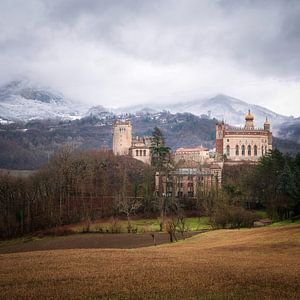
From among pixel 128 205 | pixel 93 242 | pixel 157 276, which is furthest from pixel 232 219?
pixel 157 276

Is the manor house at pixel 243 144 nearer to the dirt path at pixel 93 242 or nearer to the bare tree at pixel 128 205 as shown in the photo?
the bare tree at pixel 128 205

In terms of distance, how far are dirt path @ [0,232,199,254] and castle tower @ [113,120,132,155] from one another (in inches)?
2583

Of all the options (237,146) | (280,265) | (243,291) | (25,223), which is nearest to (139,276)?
(243,291)

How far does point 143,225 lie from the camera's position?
7456cm

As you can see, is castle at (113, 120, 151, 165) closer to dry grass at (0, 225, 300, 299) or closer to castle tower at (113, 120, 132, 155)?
castle tower at (113, 120, 132, 155)

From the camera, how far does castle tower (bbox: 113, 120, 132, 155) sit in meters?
129

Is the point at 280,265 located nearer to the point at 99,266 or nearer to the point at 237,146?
the point at 99,266

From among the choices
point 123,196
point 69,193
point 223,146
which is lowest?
point 123,196

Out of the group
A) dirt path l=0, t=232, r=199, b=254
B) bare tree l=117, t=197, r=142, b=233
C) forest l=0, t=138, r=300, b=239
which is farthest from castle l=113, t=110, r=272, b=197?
dirt path l=0, t=232, r=199, b=254

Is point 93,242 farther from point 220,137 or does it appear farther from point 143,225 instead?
point 220,137

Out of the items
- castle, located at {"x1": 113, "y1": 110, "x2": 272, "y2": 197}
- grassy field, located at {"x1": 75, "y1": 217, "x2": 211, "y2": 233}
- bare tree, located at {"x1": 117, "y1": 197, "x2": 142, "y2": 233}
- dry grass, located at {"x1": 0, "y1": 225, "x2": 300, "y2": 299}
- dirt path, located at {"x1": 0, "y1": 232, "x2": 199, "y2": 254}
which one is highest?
castle, located at {"x1": 113, "y1": 110, "x2": 272, "y2": 197}

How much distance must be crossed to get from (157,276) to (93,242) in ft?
113

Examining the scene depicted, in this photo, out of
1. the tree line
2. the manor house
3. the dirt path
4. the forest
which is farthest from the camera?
the manor house

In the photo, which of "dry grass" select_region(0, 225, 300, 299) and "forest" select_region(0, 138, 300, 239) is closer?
"dry grass" select_region(0, 225, 300, 299)
